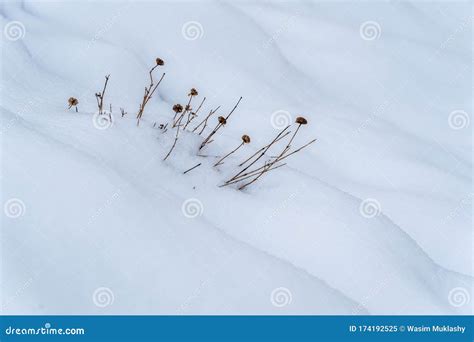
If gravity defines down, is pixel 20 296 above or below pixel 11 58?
below

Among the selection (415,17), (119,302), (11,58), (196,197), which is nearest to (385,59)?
(415,17)

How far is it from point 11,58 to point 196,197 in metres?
1.08

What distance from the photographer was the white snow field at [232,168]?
1.41 metres

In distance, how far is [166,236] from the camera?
1502mm

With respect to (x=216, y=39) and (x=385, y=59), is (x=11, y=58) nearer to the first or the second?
(x=216, y=39)

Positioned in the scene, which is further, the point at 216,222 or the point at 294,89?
the point at 294,89

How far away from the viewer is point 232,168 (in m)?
2.01

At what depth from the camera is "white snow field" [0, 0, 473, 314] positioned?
1.41 meters

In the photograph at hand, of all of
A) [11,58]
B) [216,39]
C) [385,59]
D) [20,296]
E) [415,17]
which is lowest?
[20,296]
